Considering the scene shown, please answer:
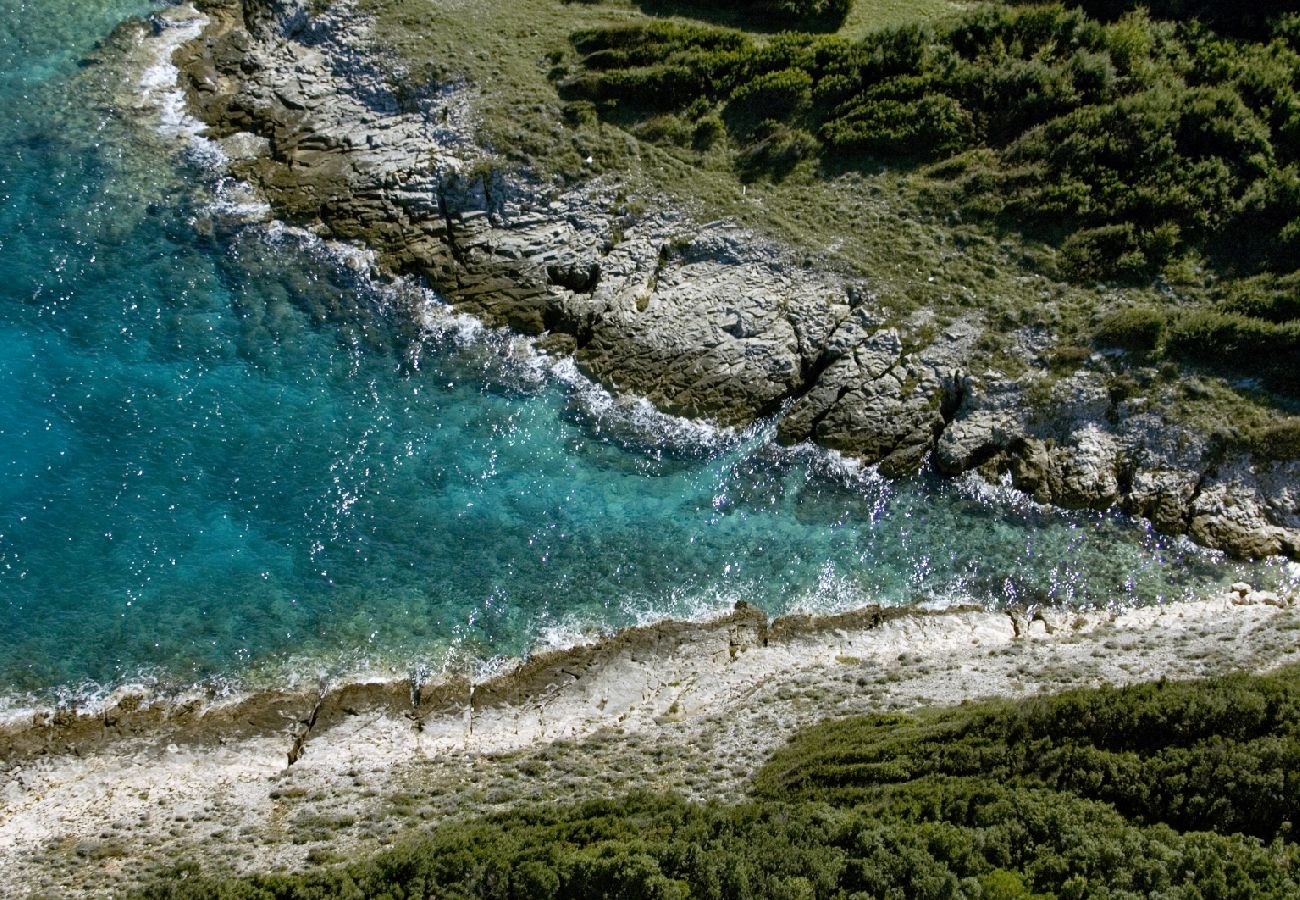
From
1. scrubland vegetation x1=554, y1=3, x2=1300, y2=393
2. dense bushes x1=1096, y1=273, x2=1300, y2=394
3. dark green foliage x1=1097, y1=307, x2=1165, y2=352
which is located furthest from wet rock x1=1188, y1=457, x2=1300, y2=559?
dark green foliage x1=1097, y1=307, x2=1165, y2=352

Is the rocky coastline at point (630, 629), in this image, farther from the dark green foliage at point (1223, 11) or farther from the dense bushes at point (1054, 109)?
the dark green foliage at point (1223, 11)

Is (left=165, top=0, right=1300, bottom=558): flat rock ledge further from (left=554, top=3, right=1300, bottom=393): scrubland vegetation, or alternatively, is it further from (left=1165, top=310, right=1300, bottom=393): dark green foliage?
(left=554, top=3, right=1300, bottom=393): scrubland vegetation

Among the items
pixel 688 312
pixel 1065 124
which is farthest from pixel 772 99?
pixel 1065 124

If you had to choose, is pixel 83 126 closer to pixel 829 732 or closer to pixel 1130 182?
Answer: pixel 829 732

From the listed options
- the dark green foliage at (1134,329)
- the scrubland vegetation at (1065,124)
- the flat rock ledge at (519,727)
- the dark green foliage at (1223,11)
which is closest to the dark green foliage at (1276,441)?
the scrubland vegetation at (1065,124)

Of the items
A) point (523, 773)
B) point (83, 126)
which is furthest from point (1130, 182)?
point (83, 126)
